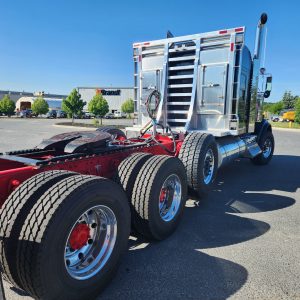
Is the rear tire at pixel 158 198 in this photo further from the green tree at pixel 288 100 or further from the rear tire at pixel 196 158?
the green tree at pixel 288 100

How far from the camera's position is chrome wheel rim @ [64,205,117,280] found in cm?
242

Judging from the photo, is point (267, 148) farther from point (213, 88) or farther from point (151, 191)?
point (151, 191)

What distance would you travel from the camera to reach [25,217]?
2096mm

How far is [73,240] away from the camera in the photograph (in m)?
2.43

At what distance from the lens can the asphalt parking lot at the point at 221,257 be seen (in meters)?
2.56

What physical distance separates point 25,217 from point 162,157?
1886 millimetres

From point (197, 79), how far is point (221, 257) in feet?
13.3

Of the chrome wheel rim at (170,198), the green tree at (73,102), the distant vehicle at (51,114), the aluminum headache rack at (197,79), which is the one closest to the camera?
the chrome wheel rim at (170,198)

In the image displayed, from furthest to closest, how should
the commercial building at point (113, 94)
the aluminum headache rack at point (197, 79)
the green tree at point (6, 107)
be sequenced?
the commercial building at point (113, 94) → the green tree at point (6, 107) → the aluminum headache rack at point (197, 79)

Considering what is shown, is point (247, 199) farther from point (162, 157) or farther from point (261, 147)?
point (261, 147)

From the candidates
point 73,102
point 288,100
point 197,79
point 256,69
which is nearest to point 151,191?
point 197,79

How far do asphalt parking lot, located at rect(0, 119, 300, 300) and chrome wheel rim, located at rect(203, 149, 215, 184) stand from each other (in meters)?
0.36

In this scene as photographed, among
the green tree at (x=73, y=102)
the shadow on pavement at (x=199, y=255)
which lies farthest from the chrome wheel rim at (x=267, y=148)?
the green tree at (x=73, y=102)

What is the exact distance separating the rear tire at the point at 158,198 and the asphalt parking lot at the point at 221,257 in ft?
0.66
